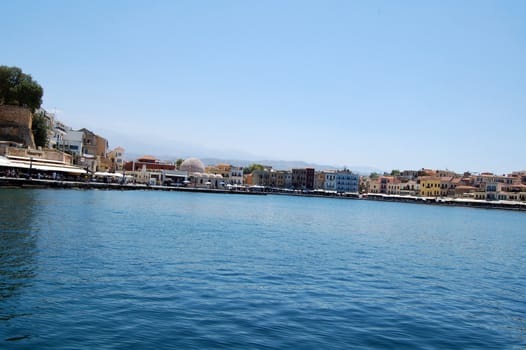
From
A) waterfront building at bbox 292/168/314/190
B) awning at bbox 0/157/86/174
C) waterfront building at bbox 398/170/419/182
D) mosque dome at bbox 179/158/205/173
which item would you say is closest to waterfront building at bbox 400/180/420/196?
waterfront building at bbox 398/170/419/182

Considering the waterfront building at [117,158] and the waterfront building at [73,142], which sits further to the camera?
the waterfront building at [117,158]

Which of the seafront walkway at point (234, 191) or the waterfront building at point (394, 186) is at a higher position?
the waterfront building at point (394, 186)

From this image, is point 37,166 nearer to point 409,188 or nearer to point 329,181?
point 329,181

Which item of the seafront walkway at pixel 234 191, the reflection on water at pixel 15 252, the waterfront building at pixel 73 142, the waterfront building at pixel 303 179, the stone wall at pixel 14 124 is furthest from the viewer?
the waterfront building at pixel 303 179

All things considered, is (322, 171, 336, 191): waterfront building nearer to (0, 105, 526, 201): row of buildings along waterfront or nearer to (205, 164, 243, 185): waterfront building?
(0, 105, 526, 201): row of buildings along waterfront

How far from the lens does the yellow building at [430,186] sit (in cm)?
11725

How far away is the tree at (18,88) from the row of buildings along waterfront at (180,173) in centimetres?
350

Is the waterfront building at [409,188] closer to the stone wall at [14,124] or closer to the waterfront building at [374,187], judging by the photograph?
the waterfront building at [374,187]

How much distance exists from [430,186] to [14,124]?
89196 millimetres

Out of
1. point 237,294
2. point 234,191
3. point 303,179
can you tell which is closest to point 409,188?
point 303,179

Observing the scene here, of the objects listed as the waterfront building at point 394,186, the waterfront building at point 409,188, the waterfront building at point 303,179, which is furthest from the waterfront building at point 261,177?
the waterfront building at point 409,188

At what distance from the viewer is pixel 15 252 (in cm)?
1661

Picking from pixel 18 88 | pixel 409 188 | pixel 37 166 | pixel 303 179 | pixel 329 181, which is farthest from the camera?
pixel 303 179

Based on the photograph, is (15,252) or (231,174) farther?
(231,174)
